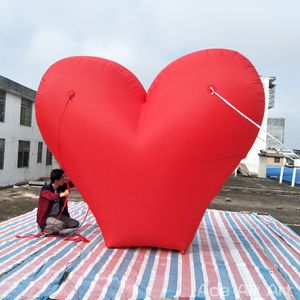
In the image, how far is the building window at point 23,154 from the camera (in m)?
15.6

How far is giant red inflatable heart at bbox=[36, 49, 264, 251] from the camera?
4.07 meters

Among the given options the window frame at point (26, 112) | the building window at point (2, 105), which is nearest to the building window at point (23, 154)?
the window frame at point (26, 112)

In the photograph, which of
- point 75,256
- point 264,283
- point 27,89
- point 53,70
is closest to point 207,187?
point 264,283

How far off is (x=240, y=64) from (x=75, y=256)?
9.70ft

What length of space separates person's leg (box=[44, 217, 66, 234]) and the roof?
387 inches

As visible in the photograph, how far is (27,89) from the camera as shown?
52.0 ft

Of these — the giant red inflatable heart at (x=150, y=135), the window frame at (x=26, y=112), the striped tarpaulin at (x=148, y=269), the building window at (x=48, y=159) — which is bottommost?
the striped tarpaulin at (x=148, y=269)

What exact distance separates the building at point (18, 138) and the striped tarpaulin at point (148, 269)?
9.37 m

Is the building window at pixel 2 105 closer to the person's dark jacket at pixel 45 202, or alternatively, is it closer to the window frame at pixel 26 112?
the window frame at pixel 26 112

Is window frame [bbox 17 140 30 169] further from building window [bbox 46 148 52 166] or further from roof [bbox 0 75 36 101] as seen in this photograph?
building window [bbox 46 148 52 166]

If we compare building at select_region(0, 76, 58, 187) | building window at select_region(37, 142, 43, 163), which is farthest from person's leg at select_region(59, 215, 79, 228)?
building window at select_region(37, 142, 43, 163)

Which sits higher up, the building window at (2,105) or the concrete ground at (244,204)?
the building window at (2,105)

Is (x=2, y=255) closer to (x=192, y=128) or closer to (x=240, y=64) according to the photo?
(x=192, y=128)

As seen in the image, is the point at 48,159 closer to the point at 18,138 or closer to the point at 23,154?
the point at 23,154
